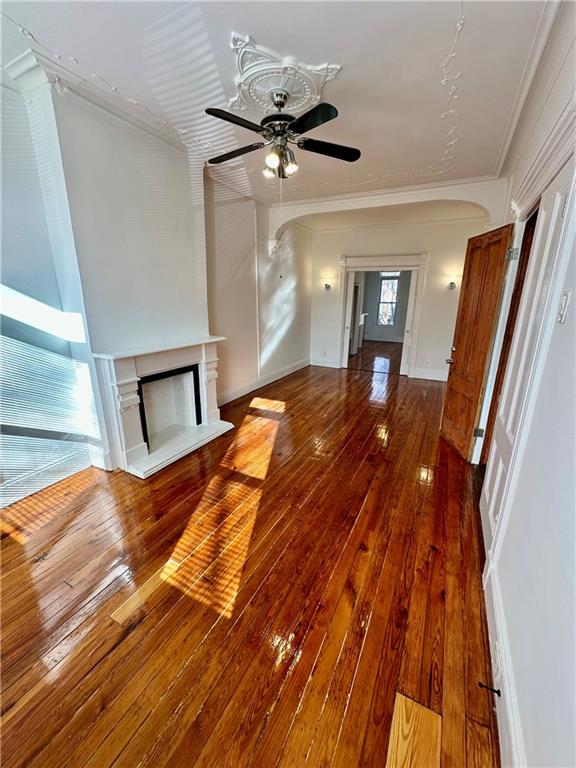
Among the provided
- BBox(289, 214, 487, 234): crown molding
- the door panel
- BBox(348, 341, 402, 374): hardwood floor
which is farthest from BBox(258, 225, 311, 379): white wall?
the door panel

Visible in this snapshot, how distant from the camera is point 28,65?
6.80ft

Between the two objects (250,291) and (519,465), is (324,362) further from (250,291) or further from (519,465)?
(519,465)

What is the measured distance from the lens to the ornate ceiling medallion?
73.5 inches

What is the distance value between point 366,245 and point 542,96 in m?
4.34

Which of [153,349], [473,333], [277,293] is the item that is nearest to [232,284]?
[277,293]

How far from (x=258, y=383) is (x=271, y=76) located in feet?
13.1

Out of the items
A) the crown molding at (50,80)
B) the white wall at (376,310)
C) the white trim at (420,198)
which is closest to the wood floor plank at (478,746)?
the crown molding at (50,80)

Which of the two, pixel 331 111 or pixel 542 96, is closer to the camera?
pixel 331 111

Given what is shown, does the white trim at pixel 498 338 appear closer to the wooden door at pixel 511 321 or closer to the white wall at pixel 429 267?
the wooden door at pixel 511 321

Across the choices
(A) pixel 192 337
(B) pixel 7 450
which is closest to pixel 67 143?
(A) pixel 192 337

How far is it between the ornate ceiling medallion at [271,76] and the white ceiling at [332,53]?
0.17 feet

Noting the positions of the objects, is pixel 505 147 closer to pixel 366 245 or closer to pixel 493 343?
pixel 493 343

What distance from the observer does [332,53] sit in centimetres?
187

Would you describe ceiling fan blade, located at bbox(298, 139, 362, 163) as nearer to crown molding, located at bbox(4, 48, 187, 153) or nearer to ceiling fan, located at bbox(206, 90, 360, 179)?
ceiling fan, located at bbox(206, 90, 360, 179)
